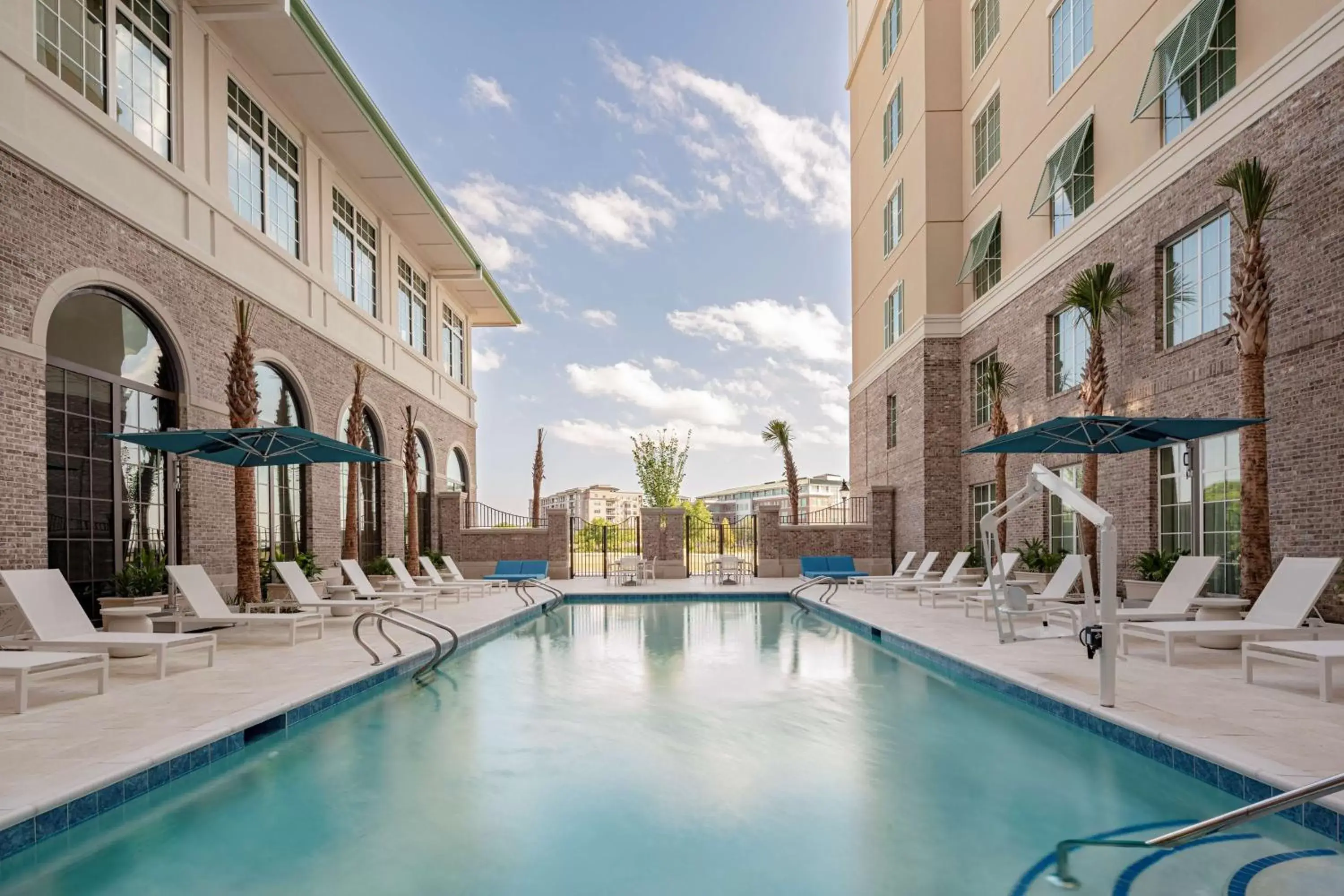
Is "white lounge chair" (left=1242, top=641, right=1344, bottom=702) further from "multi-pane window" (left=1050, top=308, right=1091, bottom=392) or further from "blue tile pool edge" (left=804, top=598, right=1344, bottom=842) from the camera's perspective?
"multi-pane window" (left=1050, top=308, right=1091, bottom=392)

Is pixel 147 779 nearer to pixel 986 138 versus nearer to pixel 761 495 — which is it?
pixel 986 138

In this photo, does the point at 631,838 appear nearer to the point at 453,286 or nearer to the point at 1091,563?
the point at 1091,563

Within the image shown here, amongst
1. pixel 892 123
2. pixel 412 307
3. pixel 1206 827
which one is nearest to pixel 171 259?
pixel 412 307

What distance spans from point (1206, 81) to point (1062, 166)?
356 cm

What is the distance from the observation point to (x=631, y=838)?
4.36 meters

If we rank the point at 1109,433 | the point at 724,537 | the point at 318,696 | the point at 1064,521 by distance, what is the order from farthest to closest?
the point at 724,537 < the point at 1064,521 < the point at 1109,433 < the point at 318,696

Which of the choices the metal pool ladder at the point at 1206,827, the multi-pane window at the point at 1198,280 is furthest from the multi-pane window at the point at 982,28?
the metal pool ladder at the point at 1206,827

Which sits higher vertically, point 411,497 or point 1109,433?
point 1109,433

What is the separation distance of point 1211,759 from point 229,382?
449 inches

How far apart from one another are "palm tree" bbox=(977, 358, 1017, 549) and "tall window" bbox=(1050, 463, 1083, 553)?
0.90 m

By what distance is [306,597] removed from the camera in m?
11.3

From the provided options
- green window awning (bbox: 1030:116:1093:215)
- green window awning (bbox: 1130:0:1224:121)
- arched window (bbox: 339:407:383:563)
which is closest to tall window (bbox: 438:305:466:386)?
arched window (bbox: 339:407:383:563)

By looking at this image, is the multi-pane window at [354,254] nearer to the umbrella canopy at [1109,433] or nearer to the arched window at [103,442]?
the arched window at [103,442]

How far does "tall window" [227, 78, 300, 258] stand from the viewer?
41.8 feet
